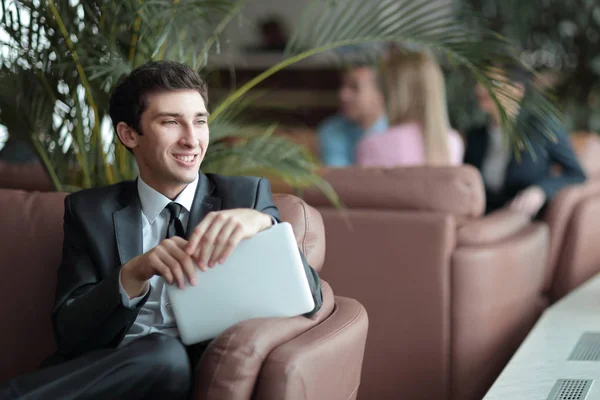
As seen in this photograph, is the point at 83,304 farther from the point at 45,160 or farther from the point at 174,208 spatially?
the point at 45,160

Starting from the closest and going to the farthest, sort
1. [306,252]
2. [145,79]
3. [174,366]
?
[174,366]
[145,79]
[306,252]

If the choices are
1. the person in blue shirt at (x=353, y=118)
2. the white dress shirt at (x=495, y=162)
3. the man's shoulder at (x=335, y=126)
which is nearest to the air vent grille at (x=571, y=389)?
the white dress shirt at (x=495, y=162)

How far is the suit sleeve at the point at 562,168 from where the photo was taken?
379 cm

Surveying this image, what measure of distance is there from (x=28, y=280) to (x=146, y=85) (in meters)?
0.69

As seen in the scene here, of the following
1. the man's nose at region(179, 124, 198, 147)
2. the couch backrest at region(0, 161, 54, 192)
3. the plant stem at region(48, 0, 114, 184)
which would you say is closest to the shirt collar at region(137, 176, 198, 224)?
the man's nose at region(179, 124, 198, 147)

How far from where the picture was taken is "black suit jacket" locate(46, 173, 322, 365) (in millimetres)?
1784

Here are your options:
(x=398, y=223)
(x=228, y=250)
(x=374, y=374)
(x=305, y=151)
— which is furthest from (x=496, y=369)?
(x=228, y=250)

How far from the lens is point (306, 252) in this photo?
2025mm

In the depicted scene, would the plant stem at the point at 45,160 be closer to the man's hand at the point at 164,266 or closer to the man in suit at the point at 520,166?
the man's hand at the point at 164,266

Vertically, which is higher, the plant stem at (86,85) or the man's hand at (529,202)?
the plant stem at (86,85)

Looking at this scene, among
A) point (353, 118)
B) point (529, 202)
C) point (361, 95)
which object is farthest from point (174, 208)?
point (353, 118)

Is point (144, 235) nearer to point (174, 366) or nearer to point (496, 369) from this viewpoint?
point (174, 366)

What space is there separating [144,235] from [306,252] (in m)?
0.39

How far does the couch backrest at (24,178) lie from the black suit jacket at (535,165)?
2.11 meters
